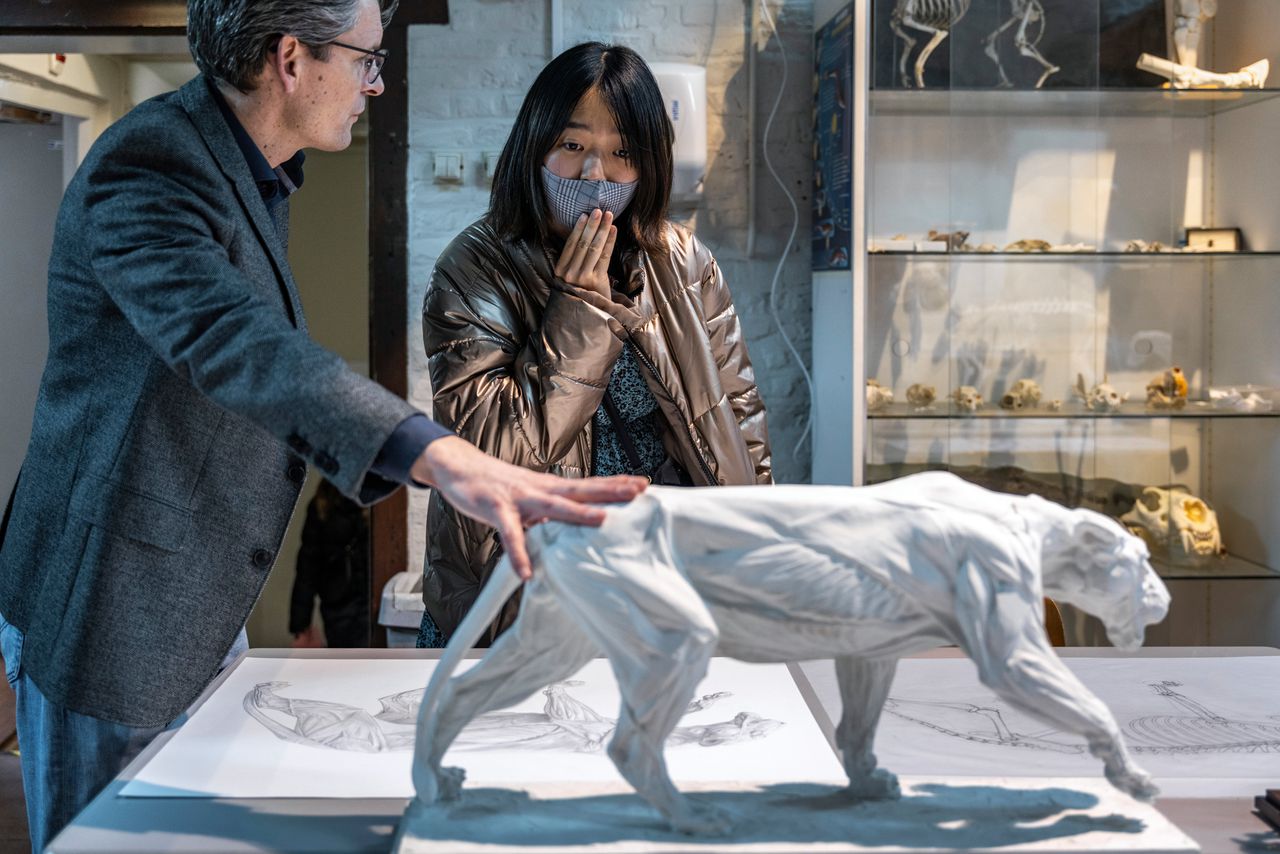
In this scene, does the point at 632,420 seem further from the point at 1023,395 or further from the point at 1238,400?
the point at 1238,400

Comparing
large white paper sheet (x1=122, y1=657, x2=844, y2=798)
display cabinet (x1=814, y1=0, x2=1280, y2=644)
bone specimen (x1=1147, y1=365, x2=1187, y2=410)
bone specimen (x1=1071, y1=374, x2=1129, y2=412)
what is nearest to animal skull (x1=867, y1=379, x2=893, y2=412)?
display cabinet (x1=814, y1=0, x2=1280, y2=644)

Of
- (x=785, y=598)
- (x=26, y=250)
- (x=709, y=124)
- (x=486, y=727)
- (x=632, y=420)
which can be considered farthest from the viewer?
(x=26, y=250)

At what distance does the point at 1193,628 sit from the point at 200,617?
9.41 ft

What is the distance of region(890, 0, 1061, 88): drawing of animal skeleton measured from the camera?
3.27 m

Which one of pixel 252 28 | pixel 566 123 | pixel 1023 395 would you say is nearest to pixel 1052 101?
pixel 1023 395

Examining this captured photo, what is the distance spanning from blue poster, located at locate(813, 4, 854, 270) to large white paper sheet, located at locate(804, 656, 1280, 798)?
5.68 feet

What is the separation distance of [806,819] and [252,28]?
1051 mm

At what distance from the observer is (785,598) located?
1078mm

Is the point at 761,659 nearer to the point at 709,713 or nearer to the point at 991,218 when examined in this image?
the point at 709,713

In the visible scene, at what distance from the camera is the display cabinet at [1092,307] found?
3.36 meters

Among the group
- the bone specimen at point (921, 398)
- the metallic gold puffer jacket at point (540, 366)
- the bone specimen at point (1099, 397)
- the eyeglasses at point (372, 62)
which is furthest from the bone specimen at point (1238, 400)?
the eyeglasses at point (372, 62)

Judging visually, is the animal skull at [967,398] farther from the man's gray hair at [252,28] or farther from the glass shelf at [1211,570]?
the man's gray hair at [252,28]

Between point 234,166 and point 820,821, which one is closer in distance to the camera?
point 820,821

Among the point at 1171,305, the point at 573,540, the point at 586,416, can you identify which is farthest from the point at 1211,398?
the point at 573,540
